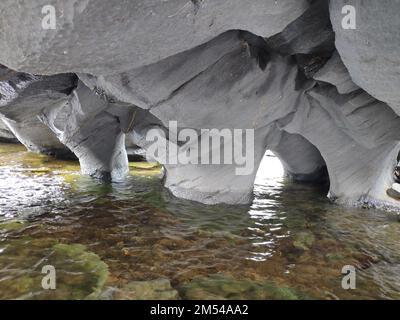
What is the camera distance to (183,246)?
6.45 m

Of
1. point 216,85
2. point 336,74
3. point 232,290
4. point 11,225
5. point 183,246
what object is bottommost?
point 232,290

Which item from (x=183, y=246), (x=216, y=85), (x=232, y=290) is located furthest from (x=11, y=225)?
(x=216, y=85)

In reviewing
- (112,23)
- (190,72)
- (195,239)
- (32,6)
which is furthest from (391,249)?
(32,6)

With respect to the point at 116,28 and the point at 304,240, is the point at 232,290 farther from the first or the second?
the point at 116,28

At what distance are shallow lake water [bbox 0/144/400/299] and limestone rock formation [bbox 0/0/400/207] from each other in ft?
5.22

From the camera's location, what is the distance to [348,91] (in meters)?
7.50

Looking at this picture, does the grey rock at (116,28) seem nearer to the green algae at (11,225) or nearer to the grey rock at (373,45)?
the grey rock at (373,45)

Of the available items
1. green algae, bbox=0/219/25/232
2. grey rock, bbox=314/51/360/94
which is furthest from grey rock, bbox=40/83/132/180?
grey rock, bbox=314/51/360/94

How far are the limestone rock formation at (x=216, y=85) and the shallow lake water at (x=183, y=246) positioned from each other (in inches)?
62.6

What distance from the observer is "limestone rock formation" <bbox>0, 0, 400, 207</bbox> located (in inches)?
166

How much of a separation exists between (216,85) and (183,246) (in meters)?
3.73

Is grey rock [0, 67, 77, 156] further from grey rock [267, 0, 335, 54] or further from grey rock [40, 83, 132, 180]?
grey rock [267, 0, 335, 54]

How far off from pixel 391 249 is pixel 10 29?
768 cm
